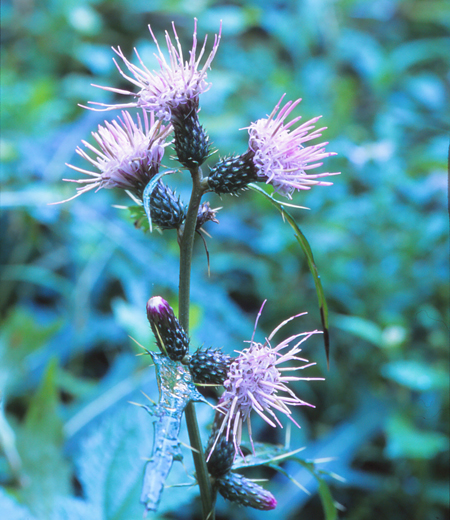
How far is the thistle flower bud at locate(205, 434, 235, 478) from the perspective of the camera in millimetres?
711

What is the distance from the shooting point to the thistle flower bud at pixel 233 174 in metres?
0.65

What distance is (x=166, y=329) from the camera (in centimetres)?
62

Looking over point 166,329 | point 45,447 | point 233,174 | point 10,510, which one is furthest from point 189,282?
point 45,447

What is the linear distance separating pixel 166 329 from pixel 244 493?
33 cm

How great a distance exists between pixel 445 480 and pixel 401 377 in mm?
433

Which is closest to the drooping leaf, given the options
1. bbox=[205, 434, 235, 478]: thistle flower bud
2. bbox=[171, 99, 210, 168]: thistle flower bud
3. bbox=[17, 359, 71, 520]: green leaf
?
bbox=[205, 434, 235, 478]: thistle flower bud

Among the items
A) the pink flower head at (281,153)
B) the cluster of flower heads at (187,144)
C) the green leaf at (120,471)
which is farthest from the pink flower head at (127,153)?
the green leaf at (120,471)

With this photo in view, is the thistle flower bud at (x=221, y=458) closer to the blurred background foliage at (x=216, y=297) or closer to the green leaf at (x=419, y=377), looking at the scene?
the blurred background foliage at (x=216, y=297)

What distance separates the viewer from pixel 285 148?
65 centimetres

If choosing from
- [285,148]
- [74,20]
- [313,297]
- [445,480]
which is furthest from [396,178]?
[74,20]

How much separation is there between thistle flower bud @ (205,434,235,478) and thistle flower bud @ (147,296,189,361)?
7.4 inches

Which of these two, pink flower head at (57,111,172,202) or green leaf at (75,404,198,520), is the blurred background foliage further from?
pink flower head at (57,111,172,202)

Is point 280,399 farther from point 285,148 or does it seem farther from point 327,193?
point 327,193

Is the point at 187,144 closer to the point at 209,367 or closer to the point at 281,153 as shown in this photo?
the point at 281,153
